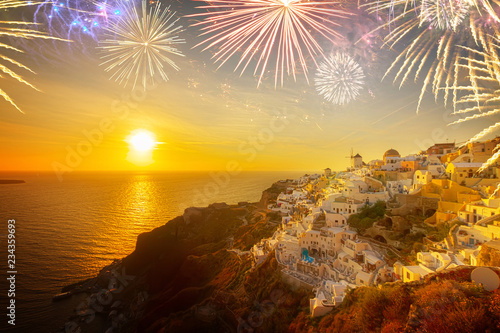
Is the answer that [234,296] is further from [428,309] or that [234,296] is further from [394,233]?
[428,309]

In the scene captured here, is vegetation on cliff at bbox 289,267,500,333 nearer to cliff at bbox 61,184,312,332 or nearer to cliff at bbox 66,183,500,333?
cliff at bbox 66,183,500,333

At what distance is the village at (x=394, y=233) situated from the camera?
1822 cm

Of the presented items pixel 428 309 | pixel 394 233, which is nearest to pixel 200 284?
pixel 394 233

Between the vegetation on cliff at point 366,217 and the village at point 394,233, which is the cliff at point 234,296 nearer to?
the village at point 394,233

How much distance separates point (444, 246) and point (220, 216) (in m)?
50.3

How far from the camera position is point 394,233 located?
24422 millimetres

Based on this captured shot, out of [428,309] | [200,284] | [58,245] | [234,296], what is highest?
[428,309]

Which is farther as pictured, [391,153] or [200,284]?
[391,153]

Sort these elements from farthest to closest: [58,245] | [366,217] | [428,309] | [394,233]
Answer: [58,245] → [366,217] → [394,233] → [428,309]

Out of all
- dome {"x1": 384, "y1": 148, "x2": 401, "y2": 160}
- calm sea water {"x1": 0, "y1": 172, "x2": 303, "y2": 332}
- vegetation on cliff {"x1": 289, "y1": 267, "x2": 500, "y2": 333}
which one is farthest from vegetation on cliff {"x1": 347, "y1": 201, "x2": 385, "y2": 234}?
calm sea water {"x1": 0, "y1": 172, "x2": 303, "y2": 332}

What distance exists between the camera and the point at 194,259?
42938mm

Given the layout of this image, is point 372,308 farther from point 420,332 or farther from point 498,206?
point 498,206

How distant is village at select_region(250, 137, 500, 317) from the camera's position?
59.8 ft

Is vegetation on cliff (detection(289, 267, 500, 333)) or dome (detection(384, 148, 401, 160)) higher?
dome (detection(384, 148, 401, 160))
